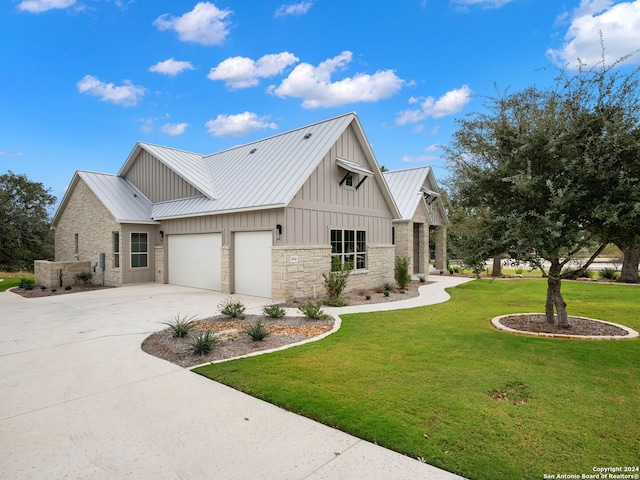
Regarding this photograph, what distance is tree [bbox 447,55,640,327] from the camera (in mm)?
6354

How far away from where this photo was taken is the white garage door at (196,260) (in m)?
14.1

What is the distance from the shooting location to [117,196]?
17469mm

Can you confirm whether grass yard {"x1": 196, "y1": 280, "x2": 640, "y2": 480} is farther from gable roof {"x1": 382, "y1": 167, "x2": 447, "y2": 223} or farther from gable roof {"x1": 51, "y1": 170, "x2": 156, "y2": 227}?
gable roof {"x1": 51, "y1": 170, "x2": 156, "y2": 227}

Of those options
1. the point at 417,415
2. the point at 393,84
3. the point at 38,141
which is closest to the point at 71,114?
the point at 38,141

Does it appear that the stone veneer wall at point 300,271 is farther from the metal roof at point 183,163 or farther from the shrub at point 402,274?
the metal roof at point 183,163

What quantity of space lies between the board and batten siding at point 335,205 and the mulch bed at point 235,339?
11.9ft

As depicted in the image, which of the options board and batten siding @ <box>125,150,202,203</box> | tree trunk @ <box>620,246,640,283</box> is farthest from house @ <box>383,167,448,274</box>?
board and batten siding @ <box>125,150,202,203</box>

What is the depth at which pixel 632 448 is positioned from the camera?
10.5 feet

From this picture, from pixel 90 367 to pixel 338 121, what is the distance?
11.4 m

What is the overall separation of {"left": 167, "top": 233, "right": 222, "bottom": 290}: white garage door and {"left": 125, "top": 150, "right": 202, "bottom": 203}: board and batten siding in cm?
207

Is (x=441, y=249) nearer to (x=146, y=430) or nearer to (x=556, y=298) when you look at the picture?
(x=556, y=298)

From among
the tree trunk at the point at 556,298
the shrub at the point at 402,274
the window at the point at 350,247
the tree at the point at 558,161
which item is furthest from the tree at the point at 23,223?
the tree trunk at the point at 556,298

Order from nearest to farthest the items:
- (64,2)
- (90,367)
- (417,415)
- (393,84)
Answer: (417,415), (90,367), (64,2), (393,84)

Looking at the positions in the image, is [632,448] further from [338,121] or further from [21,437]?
[338,121]
